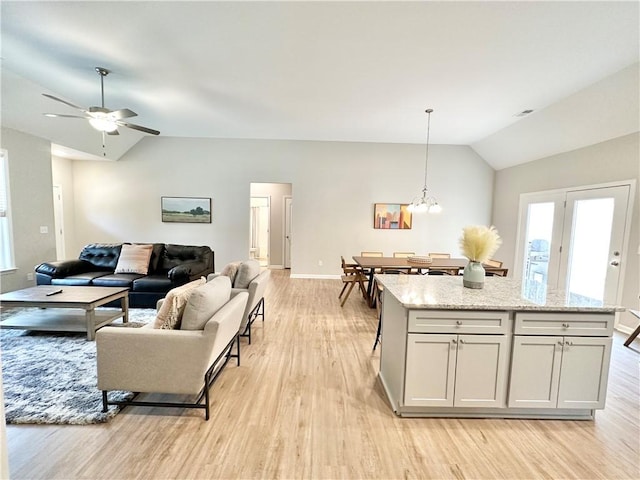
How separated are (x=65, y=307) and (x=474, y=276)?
4084 mm

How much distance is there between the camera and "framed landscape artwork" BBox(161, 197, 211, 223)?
6.65 m

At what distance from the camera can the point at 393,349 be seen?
2.26 metres

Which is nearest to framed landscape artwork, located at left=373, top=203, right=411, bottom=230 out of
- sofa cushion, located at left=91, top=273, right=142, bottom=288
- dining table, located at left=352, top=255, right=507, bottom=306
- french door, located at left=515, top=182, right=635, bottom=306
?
dining table, located at left=352, top=255, right=507, bottom=306

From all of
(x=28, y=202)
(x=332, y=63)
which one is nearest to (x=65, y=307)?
(x=28, y=202)

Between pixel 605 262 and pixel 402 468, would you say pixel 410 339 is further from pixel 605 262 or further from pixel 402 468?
pixel 605 262

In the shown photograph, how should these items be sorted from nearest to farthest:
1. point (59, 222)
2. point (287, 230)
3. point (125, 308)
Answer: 1. point (125, 308)
2. point (59, 222)
3. point (287, 230)

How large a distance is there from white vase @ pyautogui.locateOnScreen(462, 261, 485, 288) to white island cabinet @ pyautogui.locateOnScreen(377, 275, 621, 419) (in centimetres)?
33

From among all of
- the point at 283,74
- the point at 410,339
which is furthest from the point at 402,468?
the point at 283,74

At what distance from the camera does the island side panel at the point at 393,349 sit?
204 centimetres

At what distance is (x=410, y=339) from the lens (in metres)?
1.98

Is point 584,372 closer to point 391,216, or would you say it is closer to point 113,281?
point 391,216

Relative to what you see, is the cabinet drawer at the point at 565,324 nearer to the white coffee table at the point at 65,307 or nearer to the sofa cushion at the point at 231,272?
the sofa cushion at the point at 231,272

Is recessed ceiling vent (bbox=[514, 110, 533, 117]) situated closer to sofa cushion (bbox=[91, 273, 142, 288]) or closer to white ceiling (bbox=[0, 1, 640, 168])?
white ceiling (bbox=[0, 1, 640, 168])

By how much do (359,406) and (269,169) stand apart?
18.3 feet
